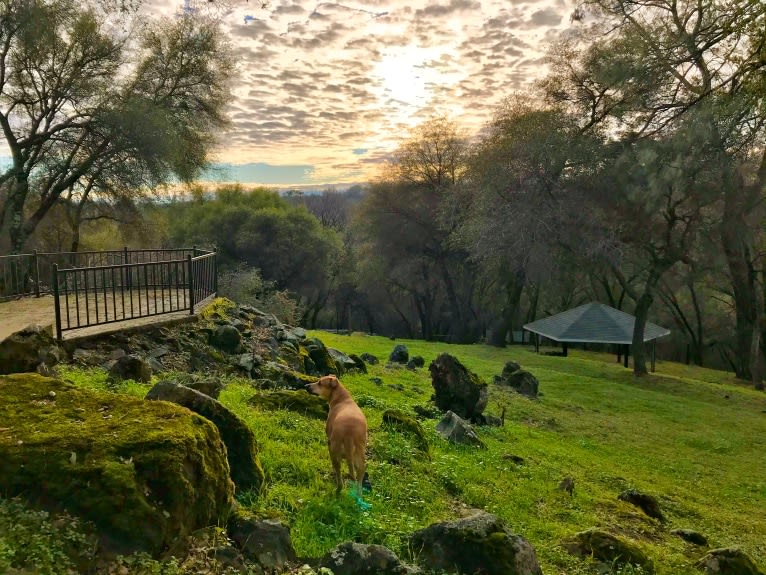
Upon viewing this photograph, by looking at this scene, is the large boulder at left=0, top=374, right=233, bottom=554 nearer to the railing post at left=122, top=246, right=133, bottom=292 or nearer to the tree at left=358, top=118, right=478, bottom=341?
the railing post at left=122, top=246, right=133, bottom=292

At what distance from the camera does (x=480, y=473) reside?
750 centimetres

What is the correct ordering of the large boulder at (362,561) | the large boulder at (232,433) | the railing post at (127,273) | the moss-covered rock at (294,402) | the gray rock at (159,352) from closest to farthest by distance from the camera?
the large boulder at (362,561) → the large boulder at (232,433) → the moss-covered rock at (294,402) → the gray rock at (159,352) → the railing post at (127,273)

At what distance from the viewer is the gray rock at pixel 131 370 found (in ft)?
25.8

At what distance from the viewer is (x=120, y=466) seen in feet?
11.3

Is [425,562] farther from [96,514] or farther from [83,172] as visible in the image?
[83,172]

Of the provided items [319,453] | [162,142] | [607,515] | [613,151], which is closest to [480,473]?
[607,515]

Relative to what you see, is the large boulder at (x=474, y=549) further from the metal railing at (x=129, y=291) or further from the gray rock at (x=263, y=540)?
the metal railing at (x=129, y=291)

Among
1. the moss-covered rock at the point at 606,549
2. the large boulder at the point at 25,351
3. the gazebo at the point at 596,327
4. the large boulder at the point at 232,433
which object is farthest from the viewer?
the gazebo at the point at 596,327

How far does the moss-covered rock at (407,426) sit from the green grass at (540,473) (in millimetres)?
170

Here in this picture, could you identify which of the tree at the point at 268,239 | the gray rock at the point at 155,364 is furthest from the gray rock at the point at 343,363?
the tree at the point at 268,239

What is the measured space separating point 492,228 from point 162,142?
15.2m

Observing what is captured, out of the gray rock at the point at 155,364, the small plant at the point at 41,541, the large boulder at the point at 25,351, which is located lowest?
the small plant at the point at 41,541

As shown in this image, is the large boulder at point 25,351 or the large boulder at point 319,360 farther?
the large boulder at point 319,360

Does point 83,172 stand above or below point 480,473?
above
